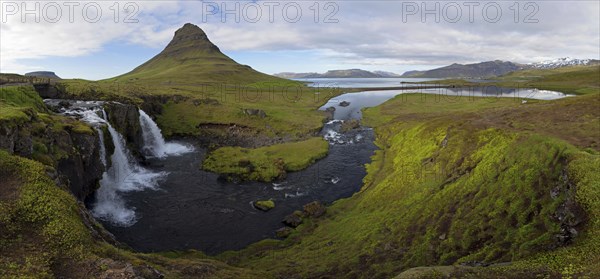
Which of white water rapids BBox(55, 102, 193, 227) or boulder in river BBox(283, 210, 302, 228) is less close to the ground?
white water rapids BBox(55, 102, 193, 227)

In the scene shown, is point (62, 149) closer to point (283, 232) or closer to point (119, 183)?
point (119, 183)

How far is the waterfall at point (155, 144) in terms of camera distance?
7569 centimetres

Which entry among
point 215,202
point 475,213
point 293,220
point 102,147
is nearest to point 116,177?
point 102,147

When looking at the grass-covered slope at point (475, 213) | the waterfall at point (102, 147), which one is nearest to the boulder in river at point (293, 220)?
the grass-covered slope at point (475, 213)

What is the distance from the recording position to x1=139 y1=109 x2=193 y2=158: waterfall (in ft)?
248

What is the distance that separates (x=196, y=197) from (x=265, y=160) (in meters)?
17.8

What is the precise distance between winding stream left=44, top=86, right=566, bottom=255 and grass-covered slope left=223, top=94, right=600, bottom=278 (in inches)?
186

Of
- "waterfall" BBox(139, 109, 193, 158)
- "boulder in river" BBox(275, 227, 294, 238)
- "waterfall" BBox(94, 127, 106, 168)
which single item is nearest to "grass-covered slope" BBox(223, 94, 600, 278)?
"boulder in river" BBox(275, 227, 294, 238)

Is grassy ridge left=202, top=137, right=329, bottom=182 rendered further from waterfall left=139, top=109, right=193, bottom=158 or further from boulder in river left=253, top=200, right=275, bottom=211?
waterfall left=139, top=109, right=193, bottom=158

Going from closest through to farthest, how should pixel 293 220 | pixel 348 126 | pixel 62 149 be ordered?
pixel 293 220 → pixel 62 149 → pixel 348 126

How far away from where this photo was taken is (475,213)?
29.8 metres

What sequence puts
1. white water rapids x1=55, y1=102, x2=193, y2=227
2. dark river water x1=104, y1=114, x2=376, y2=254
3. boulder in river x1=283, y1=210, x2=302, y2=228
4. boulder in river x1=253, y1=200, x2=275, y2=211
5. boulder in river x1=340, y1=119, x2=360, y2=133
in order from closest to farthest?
dark river water x1=104, y1=114, x2=376, y2=254
boulder in river x1=283, y1=210, x2=302, y2=228
white water rapids x1=55, y1=102, x2=193, y2=227
boulder in river x1=253, y1=200, x2=275, y2=211
boulder in river x1=340, y1=119, x2=360, y2=133

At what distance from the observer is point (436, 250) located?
28.0m

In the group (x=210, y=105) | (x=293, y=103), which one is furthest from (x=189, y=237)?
(x=293, y=103)
